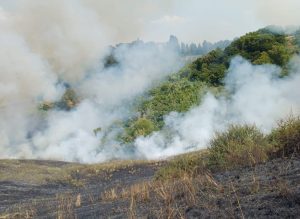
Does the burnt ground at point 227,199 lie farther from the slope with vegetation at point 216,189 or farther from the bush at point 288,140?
the bush at point 288,140

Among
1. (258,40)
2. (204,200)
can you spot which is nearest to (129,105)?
(258,40)

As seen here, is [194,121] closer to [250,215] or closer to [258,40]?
[258,40]

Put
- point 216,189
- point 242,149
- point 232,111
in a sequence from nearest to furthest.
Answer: point 216,189
point 242,149
point 232,111

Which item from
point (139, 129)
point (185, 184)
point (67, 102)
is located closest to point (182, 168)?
point (185, 184)

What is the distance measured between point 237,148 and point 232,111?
24124mm

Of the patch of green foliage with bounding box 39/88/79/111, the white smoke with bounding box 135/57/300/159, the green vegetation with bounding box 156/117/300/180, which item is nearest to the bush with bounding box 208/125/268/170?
the green vegetation with bounding box 156/117/300/180

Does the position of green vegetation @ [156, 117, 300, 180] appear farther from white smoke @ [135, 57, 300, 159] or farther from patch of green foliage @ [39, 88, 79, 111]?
patch of green foliage @ [39, 88, 79, 111]

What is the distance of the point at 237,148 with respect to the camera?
14.2 meters

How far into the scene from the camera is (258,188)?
859 cm

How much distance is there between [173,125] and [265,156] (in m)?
27.5

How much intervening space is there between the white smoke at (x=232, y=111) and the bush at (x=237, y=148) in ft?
55.9

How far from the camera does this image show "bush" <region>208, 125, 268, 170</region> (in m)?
13.4

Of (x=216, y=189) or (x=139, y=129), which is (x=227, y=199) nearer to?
(x=216, y=189)

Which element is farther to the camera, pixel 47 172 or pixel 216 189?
pixel 47 172
